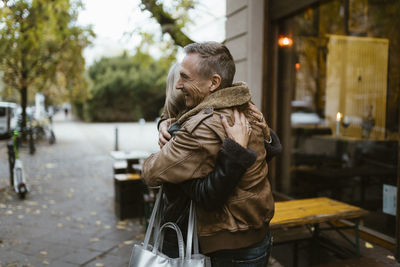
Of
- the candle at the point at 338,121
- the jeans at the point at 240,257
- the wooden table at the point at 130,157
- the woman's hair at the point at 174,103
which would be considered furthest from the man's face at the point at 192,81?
the candle at the point at 338,121

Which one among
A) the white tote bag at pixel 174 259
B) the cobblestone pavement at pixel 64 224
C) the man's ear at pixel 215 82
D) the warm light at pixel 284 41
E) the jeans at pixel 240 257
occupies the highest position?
the warm light at pixel 284 41

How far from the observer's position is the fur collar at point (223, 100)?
1687 millimetres

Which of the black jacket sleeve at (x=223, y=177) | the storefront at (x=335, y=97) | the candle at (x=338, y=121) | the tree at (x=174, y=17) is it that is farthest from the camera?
the candle at (x=338, y=121)

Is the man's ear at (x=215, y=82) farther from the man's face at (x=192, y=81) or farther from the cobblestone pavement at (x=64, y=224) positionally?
the cobblestone pavement at (x=64, y=224)

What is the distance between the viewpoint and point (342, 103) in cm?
939

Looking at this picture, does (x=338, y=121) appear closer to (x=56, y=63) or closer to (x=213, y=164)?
(x=213, y=164)

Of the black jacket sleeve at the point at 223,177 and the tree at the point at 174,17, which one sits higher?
the tree at the point at 174,17

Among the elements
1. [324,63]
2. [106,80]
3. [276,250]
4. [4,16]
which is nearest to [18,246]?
[4,16]

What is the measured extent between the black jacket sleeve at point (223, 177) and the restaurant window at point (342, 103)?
3.63 m

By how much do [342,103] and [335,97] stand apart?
322 mm

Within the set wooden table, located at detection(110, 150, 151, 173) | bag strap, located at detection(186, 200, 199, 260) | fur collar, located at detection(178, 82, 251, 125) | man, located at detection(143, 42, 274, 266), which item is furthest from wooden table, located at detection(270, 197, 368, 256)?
wooden table, located at detection(110, 150, 151, 173)

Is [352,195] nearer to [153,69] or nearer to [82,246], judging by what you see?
[82,246]

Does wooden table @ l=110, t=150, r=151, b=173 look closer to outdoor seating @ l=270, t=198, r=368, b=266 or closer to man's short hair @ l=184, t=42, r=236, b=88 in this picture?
outdoor seating @ l=270, t=198, r=368, b=266

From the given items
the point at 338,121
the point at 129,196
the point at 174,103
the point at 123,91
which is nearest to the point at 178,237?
the point at 174,103
